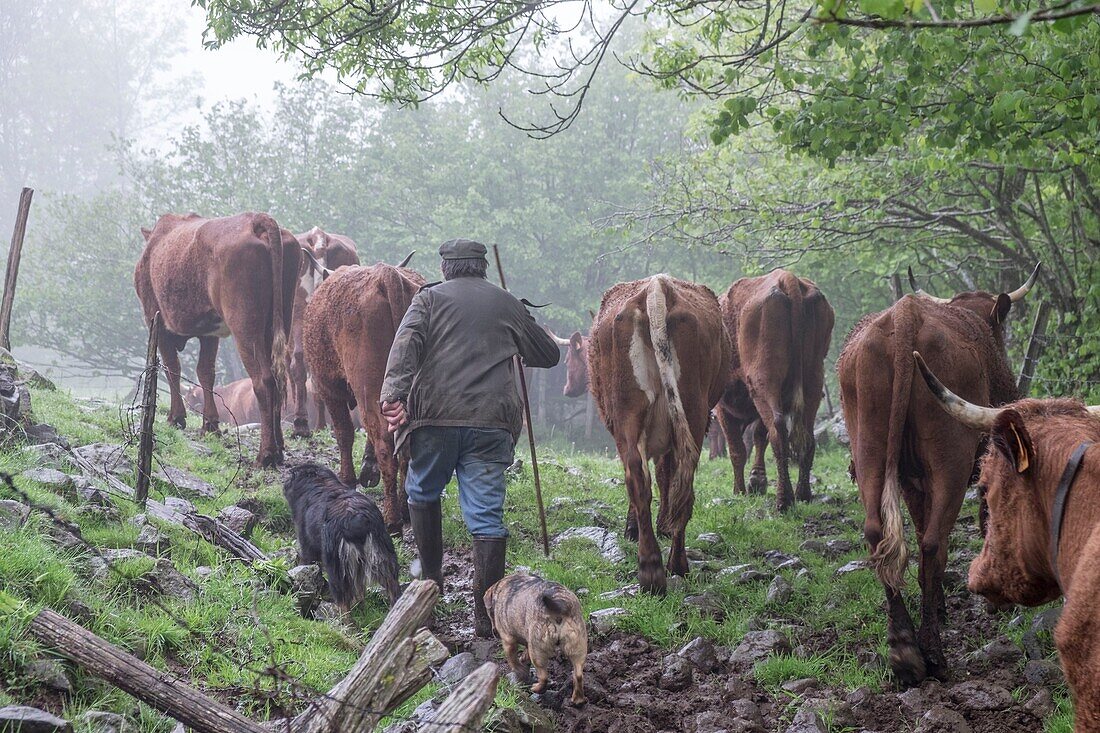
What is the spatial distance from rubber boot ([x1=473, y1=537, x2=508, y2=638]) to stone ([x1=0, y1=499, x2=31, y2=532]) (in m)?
2.57

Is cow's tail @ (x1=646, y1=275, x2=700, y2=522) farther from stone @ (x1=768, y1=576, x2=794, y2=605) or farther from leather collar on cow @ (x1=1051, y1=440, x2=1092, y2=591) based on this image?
leather collar on cow @ (x1=1051, y1=440, x2=1092, y2=591)

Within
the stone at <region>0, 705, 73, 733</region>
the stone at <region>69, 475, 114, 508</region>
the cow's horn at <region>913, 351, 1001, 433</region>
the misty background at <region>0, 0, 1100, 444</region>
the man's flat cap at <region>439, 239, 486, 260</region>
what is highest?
the misty background at <region>0, 0, 1100, 444</region>

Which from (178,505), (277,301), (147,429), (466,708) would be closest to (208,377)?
(277,301)

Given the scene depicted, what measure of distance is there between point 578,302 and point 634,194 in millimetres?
3726

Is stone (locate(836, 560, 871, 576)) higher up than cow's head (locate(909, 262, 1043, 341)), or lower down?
lower down

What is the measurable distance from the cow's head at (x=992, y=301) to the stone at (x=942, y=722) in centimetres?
298

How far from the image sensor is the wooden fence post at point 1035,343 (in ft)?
33.9

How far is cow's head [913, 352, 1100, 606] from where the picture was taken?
3.29 meters

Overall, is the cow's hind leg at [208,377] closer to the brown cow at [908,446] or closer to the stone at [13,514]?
the stone at [13,514]

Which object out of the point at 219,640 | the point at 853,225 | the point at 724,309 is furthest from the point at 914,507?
the point at 853,225

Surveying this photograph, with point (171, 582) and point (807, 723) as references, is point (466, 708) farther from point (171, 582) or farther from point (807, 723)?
point (171, 582)

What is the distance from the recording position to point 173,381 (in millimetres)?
11008

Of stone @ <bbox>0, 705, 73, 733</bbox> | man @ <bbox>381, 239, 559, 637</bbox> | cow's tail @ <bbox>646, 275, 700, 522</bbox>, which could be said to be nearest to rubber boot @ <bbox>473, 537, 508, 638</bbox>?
man @ <bbox>381, 239, 559, 637</bbox>

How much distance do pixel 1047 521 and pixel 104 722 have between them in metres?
3.69
